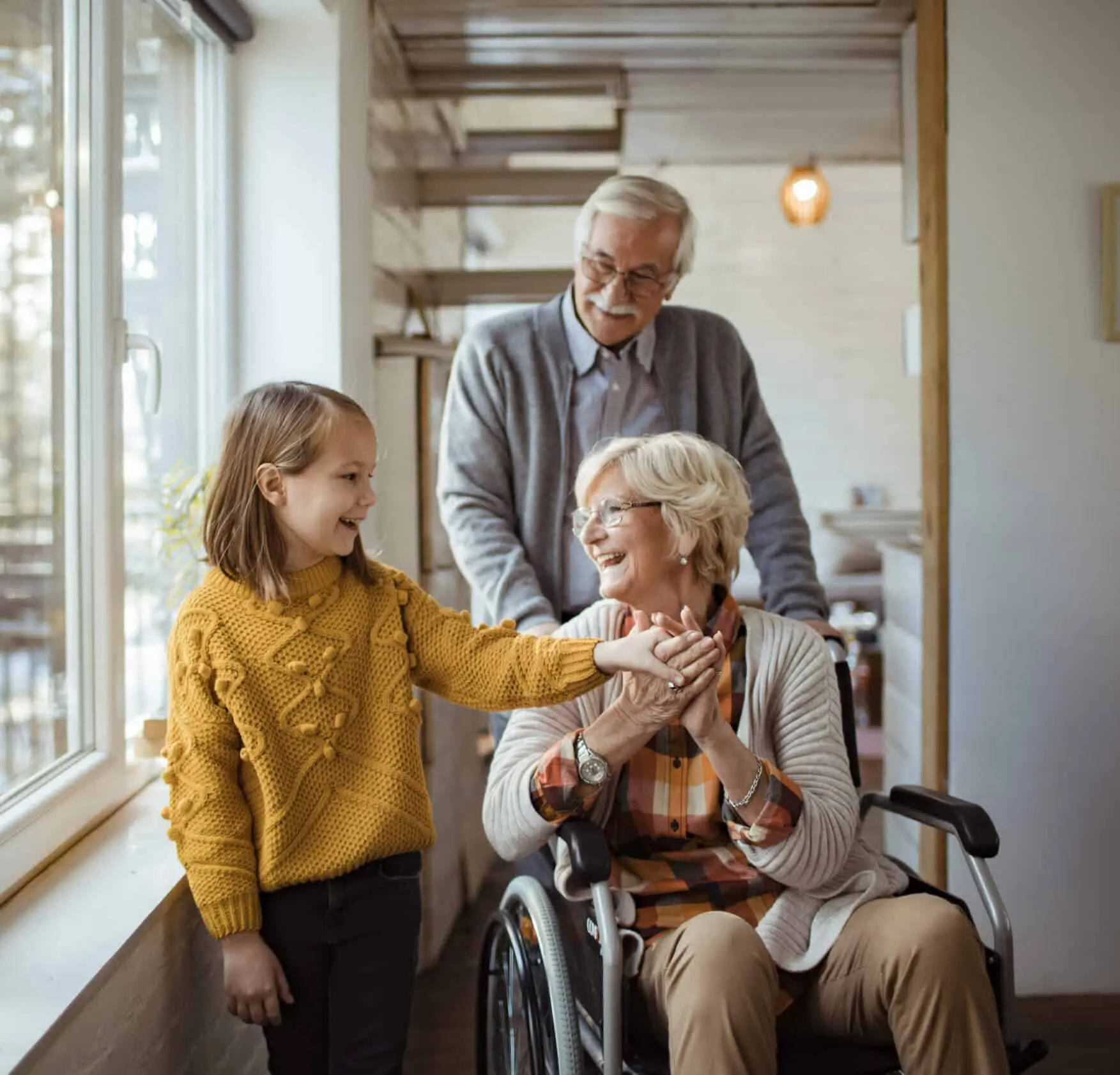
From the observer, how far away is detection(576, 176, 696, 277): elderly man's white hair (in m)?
2.21

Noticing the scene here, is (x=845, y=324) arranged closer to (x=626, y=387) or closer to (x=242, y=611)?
(x=626, y=387)

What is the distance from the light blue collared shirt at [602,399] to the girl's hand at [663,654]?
0.68m

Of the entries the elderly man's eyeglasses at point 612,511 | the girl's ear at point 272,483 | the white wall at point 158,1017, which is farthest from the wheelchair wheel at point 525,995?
the girl's ear at point 272,483

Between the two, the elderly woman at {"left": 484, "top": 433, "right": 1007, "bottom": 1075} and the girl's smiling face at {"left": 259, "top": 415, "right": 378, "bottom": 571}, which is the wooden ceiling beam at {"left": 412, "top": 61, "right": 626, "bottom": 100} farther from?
the girl's smiling face at {"left": 259, "top": 415, "right": 378, "bottom": 571}

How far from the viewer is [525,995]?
175 centimetres

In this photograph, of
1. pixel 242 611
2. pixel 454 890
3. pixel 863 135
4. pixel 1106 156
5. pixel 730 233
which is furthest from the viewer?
pixel 730 233

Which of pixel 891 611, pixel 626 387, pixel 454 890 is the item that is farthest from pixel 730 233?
pixel 626 387

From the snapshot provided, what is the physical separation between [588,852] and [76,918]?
66 centimetres

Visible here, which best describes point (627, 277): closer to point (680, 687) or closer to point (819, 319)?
point (680, 687)

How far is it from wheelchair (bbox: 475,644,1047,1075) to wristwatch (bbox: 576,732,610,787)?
63 millimetres

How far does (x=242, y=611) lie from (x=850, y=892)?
919mm

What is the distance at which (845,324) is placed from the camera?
8.33 m

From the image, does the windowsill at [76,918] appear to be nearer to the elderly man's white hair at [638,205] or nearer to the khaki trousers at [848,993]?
the khaki trousers at [848,993]

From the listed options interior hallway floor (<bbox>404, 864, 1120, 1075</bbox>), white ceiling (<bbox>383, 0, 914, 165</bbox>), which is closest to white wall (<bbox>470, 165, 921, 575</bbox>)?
white ceiling (<bbox>383, 0, 914, 165</bbox>)
